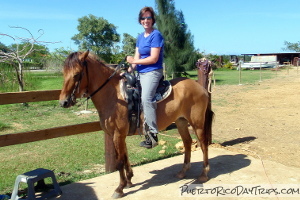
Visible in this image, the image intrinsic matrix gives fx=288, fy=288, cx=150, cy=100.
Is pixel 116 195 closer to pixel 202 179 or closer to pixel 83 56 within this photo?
pixel 202 179

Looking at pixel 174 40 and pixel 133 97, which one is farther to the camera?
pixel 174 40

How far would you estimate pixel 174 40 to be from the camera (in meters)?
24.2

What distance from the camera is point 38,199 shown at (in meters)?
3.88

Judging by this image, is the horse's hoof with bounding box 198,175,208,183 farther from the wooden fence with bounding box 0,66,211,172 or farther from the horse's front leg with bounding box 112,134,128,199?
the wooden fence with bounding box 0,66,211,172

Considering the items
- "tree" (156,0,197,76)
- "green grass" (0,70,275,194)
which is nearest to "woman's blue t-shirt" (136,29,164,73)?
"green grass" (0,70,275,194)

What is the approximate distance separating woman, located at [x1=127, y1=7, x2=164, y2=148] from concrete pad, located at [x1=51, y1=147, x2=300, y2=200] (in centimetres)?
92

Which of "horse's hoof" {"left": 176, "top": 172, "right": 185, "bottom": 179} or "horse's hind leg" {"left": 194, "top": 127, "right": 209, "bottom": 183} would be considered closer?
"horse's hind leg" {"left": 194, "top": 127, "right": 209, "bottom": 183}

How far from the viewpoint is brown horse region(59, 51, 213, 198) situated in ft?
12.0

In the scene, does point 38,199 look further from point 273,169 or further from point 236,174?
point 273,169

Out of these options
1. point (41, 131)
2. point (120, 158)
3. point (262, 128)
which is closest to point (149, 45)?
point (120, 158)

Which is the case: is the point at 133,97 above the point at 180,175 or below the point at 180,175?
above

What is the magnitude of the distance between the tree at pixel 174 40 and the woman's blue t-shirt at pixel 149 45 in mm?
19453

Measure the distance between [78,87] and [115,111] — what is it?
619 mm

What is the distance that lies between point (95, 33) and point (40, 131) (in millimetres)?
36237
